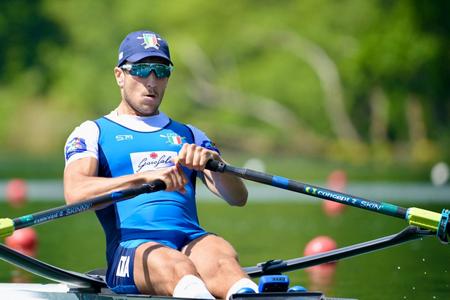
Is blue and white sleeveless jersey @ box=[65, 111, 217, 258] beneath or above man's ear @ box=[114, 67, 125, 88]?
beneath

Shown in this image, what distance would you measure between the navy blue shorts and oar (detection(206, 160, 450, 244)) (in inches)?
15.6

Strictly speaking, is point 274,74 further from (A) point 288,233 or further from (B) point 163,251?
(B) point 163,251

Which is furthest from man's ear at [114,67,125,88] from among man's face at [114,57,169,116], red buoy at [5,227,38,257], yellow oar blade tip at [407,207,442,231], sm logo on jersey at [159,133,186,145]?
red buoy at [5,227,38,257]

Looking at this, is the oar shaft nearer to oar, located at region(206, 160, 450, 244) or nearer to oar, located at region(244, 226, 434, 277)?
oar, located at region(206, 160, 450, 244)

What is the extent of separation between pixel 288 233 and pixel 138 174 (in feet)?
27.1

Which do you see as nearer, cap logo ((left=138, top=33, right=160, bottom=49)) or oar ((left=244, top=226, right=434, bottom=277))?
cap logo ((left=138, top=33, right=160, bottom=49))

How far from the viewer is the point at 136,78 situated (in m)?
6.20

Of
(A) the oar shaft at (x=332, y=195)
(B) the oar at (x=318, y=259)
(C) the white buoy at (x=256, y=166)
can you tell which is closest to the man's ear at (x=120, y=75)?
(A) the oar shaft at (x=332, y=195)

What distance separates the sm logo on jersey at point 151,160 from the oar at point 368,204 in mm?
313

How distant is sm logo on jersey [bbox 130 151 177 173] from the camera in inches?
241

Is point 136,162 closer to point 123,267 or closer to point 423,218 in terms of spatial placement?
point 123,267

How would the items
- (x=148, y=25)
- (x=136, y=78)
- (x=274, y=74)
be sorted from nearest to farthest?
1. (x=136, y=78)
2. (x=274, y=74)
3. (x=148, y=25)

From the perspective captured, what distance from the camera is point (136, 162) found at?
20.1 ft

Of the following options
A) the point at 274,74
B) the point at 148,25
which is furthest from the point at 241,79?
the point at 148,25
